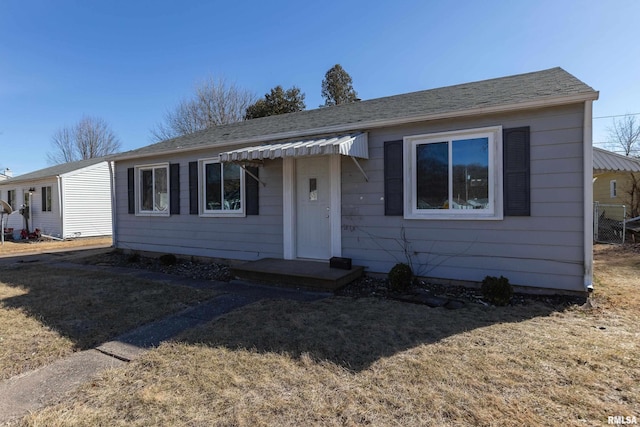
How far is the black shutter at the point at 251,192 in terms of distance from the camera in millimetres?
7379

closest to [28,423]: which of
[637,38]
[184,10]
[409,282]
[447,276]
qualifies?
[409,282]

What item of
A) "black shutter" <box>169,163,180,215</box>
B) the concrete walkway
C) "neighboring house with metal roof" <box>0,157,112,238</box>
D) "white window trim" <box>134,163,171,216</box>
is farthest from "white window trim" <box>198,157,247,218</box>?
"neighboring house with metal roof" <box>0,157,112,238</box>

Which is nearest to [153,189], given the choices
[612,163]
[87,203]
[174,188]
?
[174,188]

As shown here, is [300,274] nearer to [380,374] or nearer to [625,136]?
[380,374]

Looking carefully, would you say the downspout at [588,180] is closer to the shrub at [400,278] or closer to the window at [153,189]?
the shrub at [400,278]

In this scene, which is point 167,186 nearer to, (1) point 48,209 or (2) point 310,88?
(1) point 48,209

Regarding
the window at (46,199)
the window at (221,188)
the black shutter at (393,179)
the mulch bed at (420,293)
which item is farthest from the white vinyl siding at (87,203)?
the black shutter at (393,179)

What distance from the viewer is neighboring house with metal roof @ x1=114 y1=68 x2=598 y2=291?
470 cm

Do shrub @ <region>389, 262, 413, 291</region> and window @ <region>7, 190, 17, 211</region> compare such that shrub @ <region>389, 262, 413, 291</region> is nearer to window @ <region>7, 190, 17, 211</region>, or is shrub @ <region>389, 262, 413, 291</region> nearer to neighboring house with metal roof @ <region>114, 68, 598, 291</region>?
neighboring house with metal roof @ <region>114, 68, 598, 291</region>

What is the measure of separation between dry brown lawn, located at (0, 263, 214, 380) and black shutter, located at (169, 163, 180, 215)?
2.26 meters

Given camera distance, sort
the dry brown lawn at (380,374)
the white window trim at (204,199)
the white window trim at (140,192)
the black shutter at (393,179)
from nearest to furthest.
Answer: the dry brown lawn at (380,374) < the black shutter at (393,179) < the white window trim at (204,199) < the white window trim at (140,192)

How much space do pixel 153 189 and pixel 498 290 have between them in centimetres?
866

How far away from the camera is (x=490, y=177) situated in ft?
16.7

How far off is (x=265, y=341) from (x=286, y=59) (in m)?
A: 16.4
